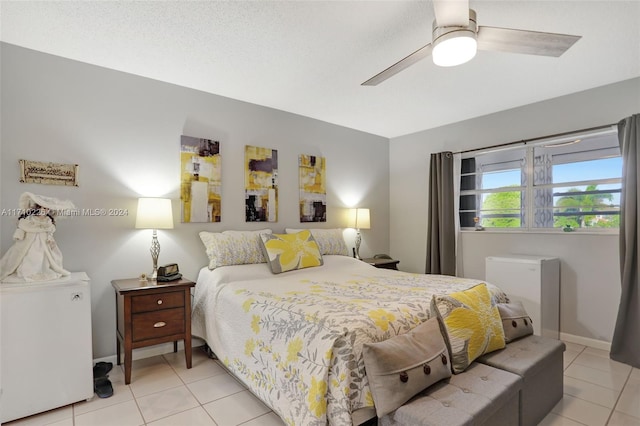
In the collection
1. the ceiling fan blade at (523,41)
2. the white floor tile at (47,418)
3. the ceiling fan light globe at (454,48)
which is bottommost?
the white floor tile at (47,418)

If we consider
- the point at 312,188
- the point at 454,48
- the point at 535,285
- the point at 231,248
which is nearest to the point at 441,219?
the point at 535,285

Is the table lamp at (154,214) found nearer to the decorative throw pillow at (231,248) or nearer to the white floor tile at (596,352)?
the decorative throw pillow at (231,248)

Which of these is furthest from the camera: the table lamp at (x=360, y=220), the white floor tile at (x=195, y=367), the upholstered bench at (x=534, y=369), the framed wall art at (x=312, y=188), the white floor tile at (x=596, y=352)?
the table lamp at (x=360, y=220)

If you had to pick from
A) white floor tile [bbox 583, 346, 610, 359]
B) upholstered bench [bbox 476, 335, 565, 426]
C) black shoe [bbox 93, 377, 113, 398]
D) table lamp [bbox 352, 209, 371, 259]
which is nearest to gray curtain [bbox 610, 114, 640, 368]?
white floor tile [bbox 583, 346, 610, 359]

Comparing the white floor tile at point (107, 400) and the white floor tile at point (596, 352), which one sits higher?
the white floor tile at point (107, 400)

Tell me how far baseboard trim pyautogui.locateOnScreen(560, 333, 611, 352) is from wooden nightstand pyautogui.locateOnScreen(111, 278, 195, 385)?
143 inches

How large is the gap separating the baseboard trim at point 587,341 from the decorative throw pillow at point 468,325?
6.27 feet

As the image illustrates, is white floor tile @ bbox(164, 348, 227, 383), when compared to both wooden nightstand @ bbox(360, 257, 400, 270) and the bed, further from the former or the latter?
wooden nightstand @ bbox(360, 257, 400, 270)

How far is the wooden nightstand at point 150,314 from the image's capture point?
2.40 metres

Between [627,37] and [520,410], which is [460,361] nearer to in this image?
Answer: [520,410]

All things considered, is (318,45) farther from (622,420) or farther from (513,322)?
(622,420)

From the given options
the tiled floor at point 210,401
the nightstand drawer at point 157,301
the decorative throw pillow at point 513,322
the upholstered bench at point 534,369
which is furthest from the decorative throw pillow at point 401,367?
the nightstand drawer at point 157,301

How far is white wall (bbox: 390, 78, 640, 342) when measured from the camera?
10.2 ft

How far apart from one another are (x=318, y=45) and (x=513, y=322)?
2.35 m
